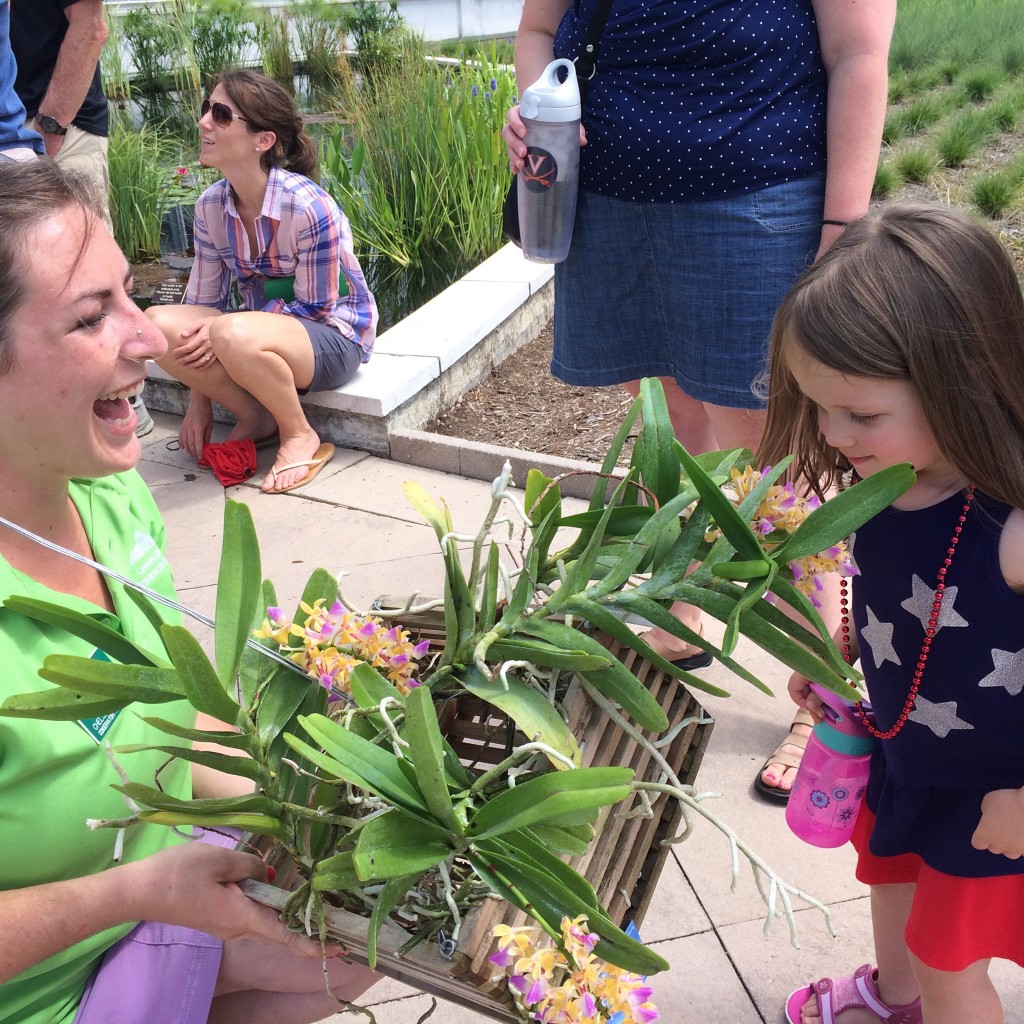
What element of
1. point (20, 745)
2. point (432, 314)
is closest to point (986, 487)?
point (20, 745)

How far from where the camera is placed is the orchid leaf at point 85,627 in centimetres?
113

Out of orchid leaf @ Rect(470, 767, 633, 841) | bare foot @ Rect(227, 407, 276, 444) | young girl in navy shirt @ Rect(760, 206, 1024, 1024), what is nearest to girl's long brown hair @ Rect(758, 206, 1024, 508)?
young girl in navy shirt @ Rect(760, 206, 1024, 1024)

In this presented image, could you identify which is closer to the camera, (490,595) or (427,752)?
(427,752)

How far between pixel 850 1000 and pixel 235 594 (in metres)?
1.42

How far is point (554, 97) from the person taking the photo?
2.26 m

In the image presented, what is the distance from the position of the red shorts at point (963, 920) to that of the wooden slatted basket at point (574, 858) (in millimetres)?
479

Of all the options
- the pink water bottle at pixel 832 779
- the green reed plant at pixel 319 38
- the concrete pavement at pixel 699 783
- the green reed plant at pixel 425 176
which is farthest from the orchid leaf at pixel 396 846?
the green reed plant at pixel 319 38

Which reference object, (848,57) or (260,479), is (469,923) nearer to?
(848,57)

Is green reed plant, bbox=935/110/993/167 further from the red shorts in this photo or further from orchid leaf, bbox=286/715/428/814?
orchid leaf, bbox=286/715/428/814

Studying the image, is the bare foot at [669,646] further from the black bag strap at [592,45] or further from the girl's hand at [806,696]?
the black bag strap at [592,45]

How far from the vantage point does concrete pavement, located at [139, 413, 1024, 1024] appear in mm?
2023

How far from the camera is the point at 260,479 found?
158 inches

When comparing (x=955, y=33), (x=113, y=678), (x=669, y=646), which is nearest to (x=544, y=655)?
(x=113, y=678)

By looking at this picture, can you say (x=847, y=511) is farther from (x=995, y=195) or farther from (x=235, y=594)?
(x=995, y=195)
